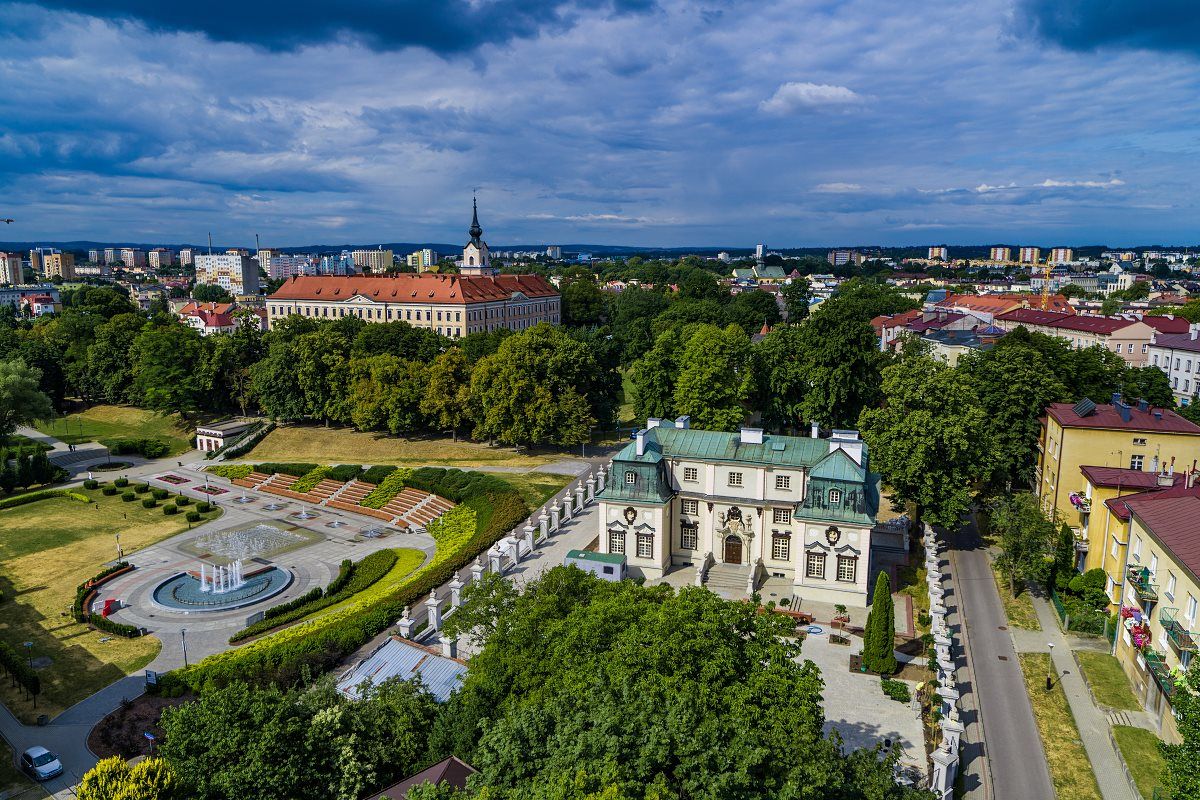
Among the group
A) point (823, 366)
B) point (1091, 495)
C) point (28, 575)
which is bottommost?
point (28, 575)

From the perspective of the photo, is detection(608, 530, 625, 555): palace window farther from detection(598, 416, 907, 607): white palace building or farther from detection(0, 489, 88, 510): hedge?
detection(0, 489, 88, 510): hedge

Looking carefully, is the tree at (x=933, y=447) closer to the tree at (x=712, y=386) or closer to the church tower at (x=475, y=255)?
the tree at (x=712, y=386)

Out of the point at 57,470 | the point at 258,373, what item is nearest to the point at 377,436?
the point at 258,373

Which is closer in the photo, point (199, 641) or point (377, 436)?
point (199, 641)

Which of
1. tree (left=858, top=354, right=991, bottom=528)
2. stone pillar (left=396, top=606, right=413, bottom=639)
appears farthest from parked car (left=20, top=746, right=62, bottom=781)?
tree (left=858, top=354, right=991, bottom=528)

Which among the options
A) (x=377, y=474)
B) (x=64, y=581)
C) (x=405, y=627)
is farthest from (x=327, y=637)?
(x=377, y=474)

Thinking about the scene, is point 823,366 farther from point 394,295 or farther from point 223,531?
point 394,295
